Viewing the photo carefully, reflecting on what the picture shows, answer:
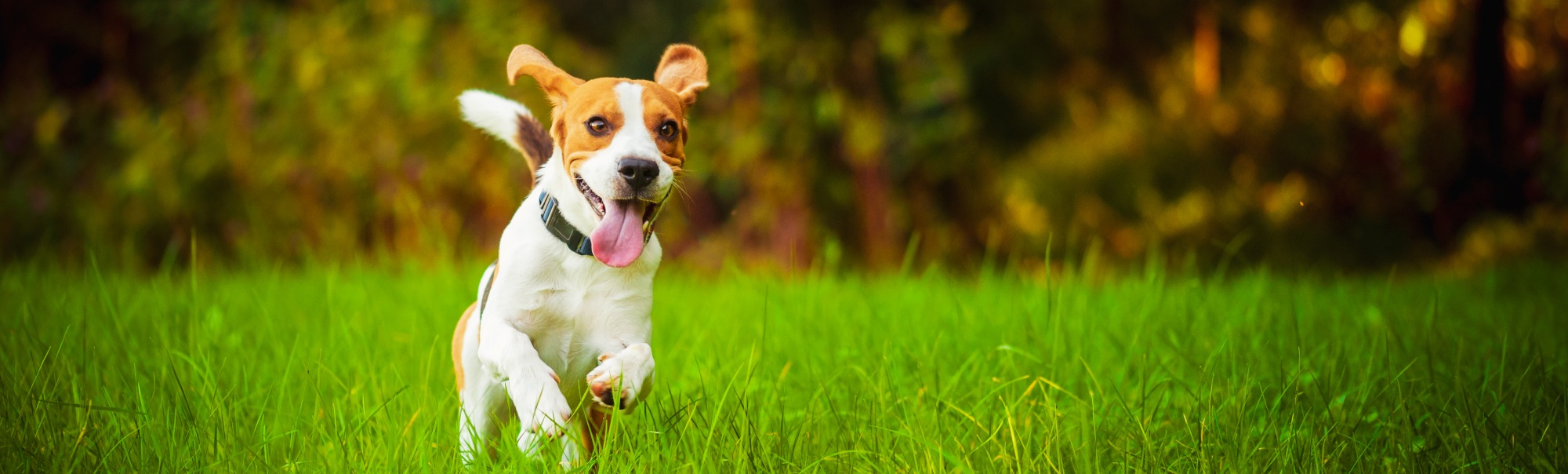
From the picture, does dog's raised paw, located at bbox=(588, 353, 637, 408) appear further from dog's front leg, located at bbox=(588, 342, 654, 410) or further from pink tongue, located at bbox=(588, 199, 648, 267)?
pink tongue, located at bbox=(588, 199, 648, 267)

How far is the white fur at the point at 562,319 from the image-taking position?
190 cm

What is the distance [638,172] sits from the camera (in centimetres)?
190

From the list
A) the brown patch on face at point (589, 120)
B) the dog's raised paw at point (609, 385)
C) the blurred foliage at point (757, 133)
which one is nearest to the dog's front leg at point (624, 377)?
the dog's raised paw at point (609, 385)

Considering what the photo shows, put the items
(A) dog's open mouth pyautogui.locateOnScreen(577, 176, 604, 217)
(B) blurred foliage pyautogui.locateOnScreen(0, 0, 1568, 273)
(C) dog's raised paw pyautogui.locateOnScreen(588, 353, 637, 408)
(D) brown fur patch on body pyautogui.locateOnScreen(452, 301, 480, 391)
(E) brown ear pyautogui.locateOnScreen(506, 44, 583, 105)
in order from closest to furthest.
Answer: (C) dog's raised paw pyautogui.locateOnScreen(588, 353, 637, 408) < (A) dog's open mouth pyautogui.locateOnScreen(577, 176, 604, 217) < (E) brown ear pyautogui.locateOnScreen(506, 44, 583, 105) < (D) brown fur patch on body pyautogui.locateOnScreen(452, 301, 480, 391) < (B) blurred foliage pyautogui.locateOnScreen(0, 0, 1568, 273)

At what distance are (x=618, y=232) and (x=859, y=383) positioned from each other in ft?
4.11

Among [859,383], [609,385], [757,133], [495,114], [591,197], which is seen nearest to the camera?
[609,385]

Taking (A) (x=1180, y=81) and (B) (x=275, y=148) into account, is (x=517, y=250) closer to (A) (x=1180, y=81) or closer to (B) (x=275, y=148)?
(B) (x=275, y=148)

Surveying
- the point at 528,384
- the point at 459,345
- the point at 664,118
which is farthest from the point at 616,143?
the point at 459,345

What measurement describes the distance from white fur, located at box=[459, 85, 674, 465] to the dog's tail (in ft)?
0.92

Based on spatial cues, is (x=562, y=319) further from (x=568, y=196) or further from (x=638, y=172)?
(x=638, y=172)

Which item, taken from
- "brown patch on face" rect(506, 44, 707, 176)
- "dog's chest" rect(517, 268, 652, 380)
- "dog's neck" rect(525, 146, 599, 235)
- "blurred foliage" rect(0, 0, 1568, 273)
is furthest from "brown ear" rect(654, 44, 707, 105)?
"blurred foliage" rect(0, 0, 1568, 273)

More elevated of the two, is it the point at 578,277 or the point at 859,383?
the point at 578,277

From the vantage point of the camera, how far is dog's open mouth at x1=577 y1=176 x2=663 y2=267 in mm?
1922

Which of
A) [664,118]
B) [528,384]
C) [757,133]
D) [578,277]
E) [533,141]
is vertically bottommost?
[757,133]
